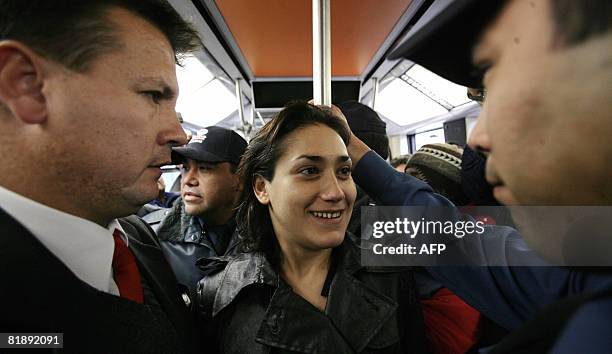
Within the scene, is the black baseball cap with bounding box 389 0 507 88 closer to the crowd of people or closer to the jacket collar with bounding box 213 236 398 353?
the crowd of people

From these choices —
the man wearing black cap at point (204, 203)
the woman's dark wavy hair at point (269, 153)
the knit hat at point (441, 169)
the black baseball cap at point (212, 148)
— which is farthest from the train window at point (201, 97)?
the knit hat at point (441, 169)

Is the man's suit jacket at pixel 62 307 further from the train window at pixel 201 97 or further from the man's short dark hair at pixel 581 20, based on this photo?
the train window at pixel 201 97

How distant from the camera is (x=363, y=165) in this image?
3.68 ft

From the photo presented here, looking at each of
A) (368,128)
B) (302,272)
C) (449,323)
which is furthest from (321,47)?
(449,323)

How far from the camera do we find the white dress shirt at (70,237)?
2.11 feet

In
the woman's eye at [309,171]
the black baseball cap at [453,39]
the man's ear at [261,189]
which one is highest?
the black baseball cap at [453,39]

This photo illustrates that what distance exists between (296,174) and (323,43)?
475 mm

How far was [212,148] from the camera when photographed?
Result: 1.78m

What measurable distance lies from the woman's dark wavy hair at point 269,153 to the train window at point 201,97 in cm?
91

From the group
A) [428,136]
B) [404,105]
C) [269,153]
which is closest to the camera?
[269,153]

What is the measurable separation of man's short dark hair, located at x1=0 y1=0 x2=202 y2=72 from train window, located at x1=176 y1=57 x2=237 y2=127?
125cm

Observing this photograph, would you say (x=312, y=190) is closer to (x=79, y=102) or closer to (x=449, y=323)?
(x=449, y=323)

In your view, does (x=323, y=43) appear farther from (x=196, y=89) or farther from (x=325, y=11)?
(x=196, y=89)

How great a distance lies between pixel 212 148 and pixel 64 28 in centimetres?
112
